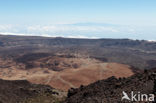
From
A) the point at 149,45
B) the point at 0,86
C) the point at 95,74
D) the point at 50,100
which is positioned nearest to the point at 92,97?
the point at 50,100

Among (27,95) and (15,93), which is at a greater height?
(15,93)

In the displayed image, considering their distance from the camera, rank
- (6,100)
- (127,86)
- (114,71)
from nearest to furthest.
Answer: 1. (127,86)
2. (6,100)
3. (114,71)

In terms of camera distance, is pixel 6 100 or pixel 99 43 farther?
pixel 99 43

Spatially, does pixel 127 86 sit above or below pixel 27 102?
above

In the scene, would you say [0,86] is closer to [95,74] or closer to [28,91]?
[28,91]

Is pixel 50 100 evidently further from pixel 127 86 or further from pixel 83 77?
pixel 83 77

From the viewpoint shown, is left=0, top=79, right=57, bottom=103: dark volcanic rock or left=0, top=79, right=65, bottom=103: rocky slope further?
left=0, top=79, right=65, bottom=103: rocky slope

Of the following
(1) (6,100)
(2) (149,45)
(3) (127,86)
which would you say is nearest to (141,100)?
(3) (127,86)

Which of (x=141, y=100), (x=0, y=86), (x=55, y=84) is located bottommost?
(x=55, y=84)

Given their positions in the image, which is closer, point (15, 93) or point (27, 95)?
point (15, 93)

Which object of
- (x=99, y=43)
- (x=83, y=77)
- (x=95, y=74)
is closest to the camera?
(x=83, y=77)

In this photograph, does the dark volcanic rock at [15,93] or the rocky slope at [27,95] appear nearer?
the dark volcanic rock at [15,93]
